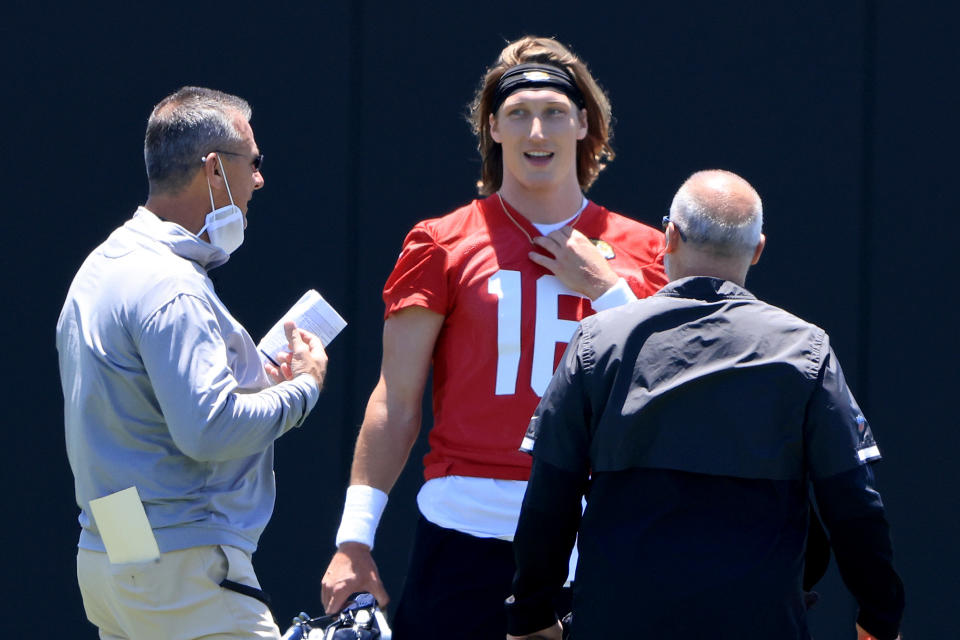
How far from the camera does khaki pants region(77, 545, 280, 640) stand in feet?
8.00

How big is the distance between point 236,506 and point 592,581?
0.81m

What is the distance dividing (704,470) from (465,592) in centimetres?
84

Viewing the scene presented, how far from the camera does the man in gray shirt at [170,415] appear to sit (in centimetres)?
238

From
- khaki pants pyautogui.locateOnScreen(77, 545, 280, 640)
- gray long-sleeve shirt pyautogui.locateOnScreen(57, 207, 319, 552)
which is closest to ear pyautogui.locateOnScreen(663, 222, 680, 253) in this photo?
gray long-sleeve shirt pyautogui.locateOnScreen(57, 207, 319, 552)

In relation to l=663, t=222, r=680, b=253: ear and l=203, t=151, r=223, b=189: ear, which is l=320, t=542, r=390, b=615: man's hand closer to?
l=203, t=151, r=223, b=189: ear

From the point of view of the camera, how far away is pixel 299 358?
8.96ft

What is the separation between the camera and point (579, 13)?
4223 millimetres

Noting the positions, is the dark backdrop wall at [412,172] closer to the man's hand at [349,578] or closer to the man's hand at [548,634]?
the man's hand at [349,578]

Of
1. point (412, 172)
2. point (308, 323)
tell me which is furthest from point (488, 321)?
point (412, 172)

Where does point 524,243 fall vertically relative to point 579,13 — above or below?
below

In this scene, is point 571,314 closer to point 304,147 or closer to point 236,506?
point 236,506

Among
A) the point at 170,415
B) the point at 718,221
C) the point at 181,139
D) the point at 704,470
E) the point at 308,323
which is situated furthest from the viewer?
the point at 308,323

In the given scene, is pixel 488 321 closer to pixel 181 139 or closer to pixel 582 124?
pixel 582 124

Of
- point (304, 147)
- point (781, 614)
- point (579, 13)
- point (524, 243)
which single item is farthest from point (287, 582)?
point (781, 614)
